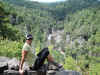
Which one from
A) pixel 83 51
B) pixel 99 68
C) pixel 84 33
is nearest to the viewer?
pixel 99 68

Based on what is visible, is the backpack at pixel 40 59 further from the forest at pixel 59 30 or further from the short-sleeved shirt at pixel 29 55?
the forest at pixel 59 30

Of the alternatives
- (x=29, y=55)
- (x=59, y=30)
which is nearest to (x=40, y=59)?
(x=29, y=55)

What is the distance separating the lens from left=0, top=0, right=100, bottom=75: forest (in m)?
10.3

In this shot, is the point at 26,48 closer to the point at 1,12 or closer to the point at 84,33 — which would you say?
the point at 1,12

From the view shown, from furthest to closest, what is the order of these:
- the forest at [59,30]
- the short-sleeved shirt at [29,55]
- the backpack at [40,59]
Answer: the forest at [59,30]
the backpack at [40,59]
the short-sleeved shirt at [29,55]

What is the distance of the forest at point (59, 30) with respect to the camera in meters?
10.3

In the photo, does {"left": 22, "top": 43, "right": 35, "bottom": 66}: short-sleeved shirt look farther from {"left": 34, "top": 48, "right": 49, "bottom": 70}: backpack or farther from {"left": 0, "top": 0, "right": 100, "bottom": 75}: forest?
{"left": 0, "top": 0, "right": 100, "bottom": 75}: forest

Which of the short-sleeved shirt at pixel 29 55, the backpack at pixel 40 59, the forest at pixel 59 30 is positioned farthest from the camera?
the forest at pixel 59 30

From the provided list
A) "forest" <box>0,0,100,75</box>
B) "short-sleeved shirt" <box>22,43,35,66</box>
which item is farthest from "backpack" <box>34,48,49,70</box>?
"forest" <box>0,0,100,75</box>

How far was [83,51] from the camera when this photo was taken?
4003 centimetres

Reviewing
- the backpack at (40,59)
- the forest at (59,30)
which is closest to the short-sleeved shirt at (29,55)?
the backpack at (40,59)

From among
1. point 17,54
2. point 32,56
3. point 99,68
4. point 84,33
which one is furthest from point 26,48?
point 84,33

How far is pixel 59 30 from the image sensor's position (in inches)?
3068

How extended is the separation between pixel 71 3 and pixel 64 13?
6.07 m
